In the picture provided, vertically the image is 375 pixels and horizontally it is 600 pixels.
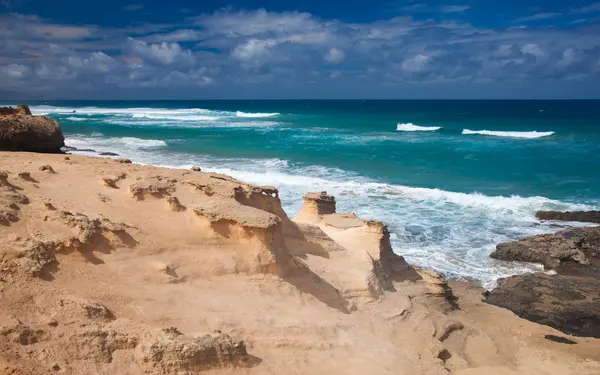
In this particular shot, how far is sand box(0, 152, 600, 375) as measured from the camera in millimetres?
4594

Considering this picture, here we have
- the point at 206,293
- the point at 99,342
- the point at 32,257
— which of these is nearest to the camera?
the point at 99,342

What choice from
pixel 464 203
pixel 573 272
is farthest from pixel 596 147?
pixel 573 272

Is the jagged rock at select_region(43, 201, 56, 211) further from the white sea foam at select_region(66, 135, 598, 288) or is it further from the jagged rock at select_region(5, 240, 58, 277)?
the white sea foam at select_region(66, 135, 598, 288)

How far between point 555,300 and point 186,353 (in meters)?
8.75

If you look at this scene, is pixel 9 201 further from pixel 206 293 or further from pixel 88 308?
pixel 206 293

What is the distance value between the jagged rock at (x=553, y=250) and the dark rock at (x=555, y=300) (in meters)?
1.09

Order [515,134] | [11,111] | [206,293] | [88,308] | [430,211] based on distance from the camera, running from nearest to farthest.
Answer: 1. [88,308]
2. [206,293]
3. [430,211]
4. [11,111]
5. [515,134]

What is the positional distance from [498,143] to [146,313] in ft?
122

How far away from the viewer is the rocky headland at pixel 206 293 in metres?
4.59

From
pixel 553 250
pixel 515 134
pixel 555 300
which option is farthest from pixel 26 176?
pixel 515 134

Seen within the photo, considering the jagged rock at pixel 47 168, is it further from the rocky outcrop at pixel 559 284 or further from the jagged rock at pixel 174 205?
the rocky outcrop at pixel 559 284

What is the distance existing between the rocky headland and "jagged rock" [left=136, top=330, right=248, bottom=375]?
0.01 m

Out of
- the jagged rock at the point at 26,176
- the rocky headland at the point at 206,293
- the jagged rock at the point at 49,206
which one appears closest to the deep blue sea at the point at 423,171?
the rocky headland at the point at 206,293

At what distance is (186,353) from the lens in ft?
15.1
